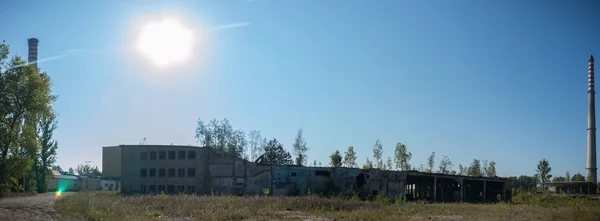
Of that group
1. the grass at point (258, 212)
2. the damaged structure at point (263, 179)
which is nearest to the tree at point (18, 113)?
the grass at point (258, 212)

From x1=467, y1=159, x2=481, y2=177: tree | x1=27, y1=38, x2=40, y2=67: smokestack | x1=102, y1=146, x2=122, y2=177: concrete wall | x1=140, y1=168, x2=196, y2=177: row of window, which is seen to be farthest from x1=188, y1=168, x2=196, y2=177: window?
x1=467, y1=159, x2=481, y2=177: tree

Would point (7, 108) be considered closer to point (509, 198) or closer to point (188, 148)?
point (188, 148)

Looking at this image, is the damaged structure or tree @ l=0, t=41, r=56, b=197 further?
the damaged structure

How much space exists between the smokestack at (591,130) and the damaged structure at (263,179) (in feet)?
87.0

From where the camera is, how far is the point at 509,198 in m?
56.2

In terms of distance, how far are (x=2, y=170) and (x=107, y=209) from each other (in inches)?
657

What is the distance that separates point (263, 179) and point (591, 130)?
53.8 m

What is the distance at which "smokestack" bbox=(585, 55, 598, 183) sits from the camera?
243ft

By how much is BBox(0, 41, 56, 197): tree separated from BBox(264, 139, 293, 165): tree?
36.2 metres

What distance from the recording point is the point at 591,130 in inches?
2921

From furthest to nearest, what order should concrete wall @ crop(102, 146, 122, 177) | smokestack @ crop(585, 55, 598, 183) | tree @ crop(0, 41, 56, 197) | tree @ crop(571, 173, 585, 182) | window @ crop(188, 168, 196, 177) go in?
tree @ crop(571, 173, 585, 182)
smokestack @ crop(585, 55, 598, 183)
concrete wall @ crop(102, 146, 122, 177)
window @ crop(188, 168, 196, 177)
tree @ crop(0, 41, 56, 197)

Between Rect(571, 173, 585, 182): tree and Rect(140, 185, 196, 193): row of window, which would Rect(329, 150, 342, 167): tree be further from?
Rect(571, 173, 585, 182): tree

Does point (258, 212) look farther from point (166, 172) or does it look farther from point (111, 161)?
point (111, 161)

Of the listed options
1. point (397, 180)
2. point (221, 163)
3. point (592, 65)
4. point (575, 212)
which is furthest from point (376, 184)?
point (592, 65)
